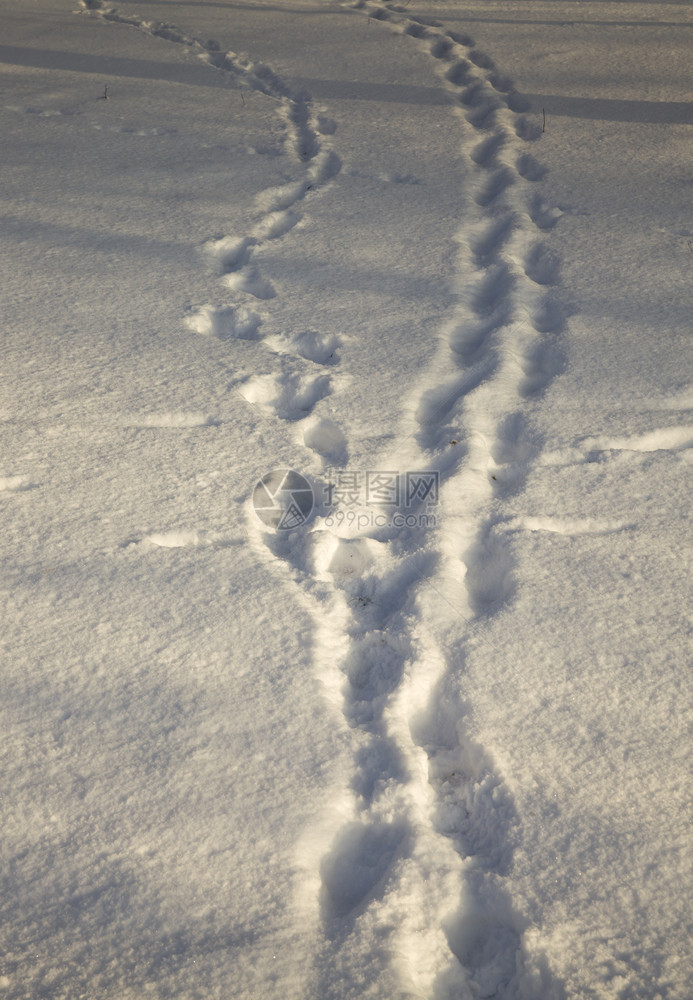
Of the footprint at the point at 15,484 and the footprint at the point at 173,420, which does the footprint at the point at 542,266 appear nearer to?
the footprint at the point at 173,420

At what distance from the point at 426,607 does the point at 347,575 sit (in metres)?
0.18

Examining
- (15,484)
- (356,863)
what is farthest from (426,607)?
(15,484)

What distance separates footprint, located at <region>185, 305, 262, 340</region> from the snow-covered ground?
0.01 m

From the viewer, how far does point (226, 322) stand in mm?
2141

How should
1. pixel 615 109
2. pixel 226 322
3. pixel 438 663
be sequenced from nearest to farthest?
pixel 438 663 → pixel 226 322 → pixel 615 109

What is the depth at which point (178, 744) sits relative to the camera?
45.8 inches

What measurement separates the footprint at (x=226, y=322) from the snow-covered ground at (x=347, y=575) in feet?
0.04

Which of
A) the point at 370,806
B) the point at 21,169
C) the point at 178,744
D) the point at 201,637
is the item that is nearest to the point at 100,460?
the point at 201,637

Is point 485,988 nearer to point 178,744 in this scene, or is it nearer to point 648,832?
point 648,832

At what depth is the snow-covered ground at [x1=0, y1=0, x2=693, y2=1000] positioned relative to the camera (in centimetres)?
99

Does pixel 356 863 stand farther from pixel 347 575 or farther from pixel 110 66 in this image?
pixel 110 66

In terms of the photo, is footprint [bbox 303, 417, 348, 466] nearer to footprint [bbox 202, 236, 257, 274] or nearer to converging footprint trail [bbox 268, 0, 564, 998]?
converging footprint trail [bbox 268, 0, 564, 998]

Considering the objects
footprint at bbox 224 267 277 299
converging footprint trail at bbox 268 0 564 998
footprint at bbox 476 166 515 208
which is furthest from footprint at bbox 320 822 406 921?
footprint at bbox 476 166 515 208

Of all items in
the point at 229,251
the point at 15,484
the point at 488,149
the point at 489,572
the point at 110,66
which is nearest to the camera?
the point at 489,572
